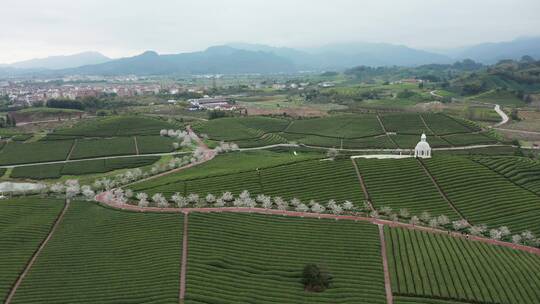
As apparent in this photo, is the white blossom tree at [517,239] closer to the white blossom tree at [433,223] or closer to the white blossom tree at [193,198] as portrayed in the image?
the white blossom tree at [433,223]

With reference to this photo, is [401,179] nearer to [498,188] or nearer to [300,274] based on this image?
[498,188]

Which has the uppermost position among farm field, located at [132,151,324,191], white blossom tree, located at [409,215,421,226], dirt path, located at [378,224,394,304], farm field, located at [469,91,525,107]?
farm field, located at [469,91,525,107]

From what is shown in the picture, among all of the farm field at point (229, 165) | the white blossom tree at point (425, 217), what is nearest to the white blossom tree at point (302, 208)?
the white blossom tree at point (425, 217)

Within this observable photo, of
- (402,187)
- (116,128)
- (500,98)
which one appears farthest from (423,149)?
(500,98)

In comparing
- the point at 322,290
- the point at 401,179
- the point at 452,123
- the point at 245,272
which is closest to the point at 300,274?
the point at 322,290

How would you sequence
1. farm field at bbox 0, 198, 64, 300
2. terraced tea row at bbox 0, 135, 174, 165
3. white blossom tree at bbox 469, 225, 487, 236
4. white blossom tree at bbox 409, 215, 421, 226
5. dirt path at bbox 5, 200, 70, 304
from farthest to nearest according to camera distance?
terraced tea row at bbox 0, 135, 174, 165 < white blossom tree at bbox 409, 215, 421, 226 < white blossom tree at bbox 469, 225, 487, 236 < farm field at bbox 0, 198, 64, 300 < dirt path at bbox 5, 200, 70, 304

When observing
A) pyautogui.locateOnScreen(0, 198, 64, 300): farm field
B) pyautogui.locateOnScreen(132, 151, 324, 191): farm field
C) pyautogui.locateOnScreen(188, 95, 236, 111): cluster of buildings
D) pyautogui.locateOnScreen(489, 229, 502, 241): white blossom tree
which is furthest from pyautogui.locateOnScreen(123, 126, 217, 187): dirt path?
pyautogui.locateOnScreen(489, 229, 502, 241): white blossom tree

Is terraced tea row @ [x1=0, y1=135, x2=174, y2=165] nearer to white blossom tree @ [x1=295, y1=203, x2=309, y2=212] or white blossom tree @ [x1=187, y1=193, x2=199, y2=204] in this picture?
white blossom tree @ [x1=187, y1=193, x2=199, y2=204]
